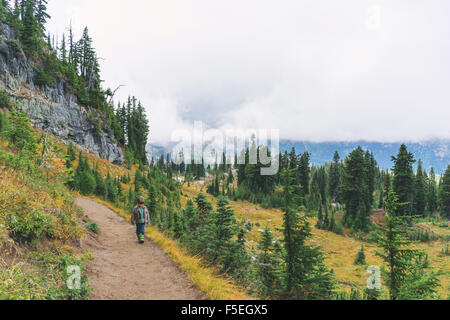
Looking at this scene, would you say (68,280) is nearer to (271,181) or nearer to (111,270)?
(111,270)

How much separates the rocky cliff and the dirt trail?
43.8 metres

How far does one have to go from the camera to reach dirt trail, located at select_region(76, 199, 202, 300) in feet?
16.8

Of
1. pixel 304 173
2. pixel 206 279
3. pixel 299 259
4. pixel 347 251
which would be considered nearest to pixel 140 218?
pixel 206 279

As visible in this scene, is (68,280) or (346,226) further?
(346,226)

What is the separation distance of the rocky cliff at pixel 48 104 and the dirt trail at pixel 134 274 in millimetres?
43795

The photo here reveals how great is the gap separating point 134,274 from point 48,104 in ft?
183

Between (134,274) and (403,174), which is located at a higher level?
(403,174)

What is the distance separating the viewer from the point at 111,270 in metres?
6.42

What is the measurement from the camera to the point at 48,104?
4656cm
